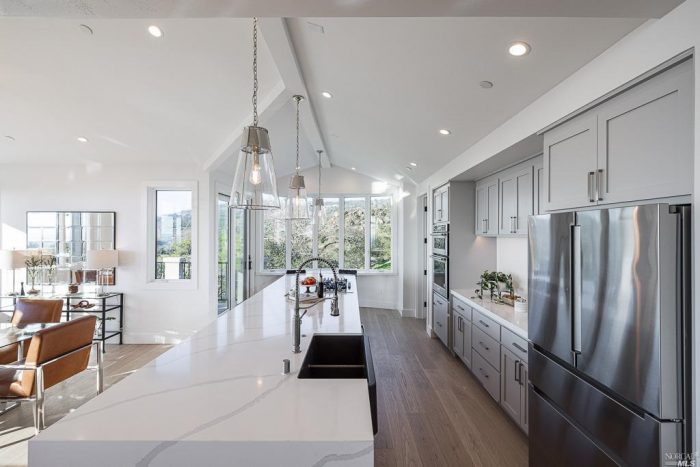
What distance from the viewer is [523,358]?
250 cm

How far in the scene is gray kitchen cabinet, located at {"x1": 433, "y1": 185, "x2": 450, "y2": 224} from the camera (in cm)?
450

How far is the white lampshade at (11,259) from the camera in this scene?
4309 mm

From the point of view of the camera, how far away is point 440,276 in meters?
4.80

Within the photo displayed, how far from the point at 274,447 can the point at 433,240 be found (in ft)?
14.9

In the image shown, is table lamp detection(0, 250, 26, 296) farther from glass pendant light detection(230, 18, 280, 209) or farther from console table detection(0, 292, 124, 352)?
glass pendant light detection(230, 18, 280, 209)

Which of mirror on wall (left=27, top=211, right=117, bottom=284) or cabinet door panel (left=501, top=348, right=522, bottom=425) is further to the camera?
mirror on wall (left=27, top=211, right=117, bottom=284)

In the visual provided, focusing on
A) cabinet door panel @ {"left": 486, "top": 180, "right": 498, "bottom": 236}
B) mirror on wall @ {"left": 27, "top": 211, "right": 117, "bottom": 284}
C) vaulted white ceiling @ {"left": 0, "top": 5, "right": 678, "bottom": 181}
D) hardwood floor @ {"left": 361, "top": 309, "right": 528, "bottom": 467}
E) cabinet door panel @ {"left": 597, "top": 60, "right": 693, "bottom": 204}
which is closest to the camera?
cabinet door panel @ {"left": 597, "top": 60, "right": 693, "bottom": 204}

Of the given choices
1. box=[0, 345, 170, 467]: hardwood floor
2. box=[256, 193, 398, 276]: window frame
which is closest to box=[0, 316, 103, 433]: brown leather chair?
box=[0, 345, 170, 467]: hardwood floor

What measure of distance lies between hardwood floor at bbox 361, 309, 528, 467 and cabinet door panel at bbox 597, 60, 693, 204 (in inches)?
75.5

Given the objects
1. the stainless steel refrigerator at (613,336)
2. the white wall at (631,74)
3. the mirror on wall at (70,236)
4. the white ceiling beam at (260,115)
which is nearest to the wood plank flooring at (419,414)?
the stainless steel refrigerator at (613,336)

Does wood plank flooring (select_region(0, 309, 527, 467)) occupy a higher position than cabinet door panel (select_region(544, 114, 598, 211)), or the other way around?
cabinet door panel (select_region(544, 114, 598, 211))

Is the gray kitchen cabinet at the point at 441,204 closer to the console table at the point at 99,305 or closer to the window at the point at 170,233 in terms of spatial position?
the window at the point at 170,233

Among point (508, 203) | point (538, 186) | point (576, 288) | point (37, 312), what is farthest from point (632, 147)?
point (37, 312)

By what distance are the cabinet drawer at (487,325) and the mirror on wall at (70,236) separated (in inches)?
194
